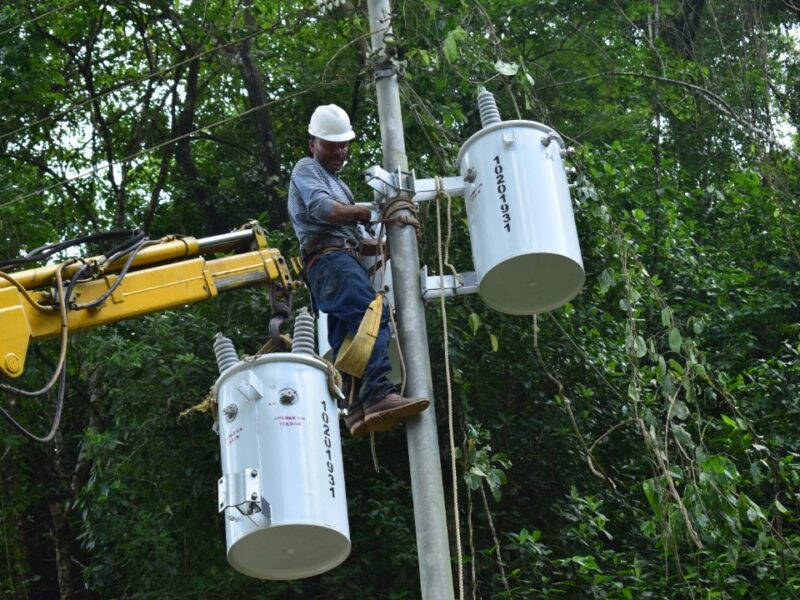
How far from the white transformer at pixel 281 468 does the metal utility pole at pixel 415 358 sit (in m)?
0.31

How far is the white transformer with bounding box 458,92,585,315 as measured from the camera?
18.1ft

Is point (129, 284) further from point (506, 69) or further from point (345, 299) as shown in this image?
point (506, 69)

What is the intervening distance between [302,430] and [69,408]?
298 inches

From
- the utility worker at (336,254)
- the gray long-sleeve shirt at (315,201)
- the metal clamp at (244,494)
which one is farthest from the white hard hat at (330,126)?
the metal clamp at (244,494)

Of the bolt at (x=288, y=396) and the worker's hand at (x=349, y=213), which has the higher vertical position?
the worker's hand at (x=349, y=213)

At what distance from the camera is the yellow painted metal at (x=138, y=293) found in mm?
5020

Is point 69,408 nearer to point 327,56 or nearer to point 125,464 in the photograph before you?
point 125,464

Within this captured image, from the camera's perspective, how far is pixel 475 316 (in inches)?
247

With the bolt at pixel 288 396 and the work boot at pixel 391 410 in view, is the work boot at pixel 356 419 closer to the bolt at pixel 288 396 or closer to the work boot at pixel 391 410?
the work boot at pixel 391 410

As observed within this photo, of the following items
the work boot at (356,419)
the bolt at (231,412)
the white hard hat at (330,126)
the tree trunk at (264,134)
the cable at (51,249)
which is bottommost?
the bolt at (231,412)

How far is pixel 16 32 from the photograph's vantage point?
12195 millimetres

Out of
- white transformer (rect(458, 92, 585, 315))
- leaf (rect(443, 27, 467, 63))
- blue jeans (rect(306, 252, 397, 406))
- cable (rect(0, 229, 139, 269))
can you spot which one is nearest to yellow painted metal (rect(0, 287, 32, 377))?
cable (rect(0, 229, 139, 269))

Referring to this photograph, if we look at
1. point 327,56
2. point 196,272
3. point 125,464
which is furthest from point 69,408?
point 196,272

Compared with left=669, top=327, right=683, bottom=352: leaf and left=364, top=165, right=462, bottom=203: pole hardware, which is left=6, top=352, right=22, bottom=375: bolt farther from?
left=669, top=327, right=683, bottom=352: leaf
